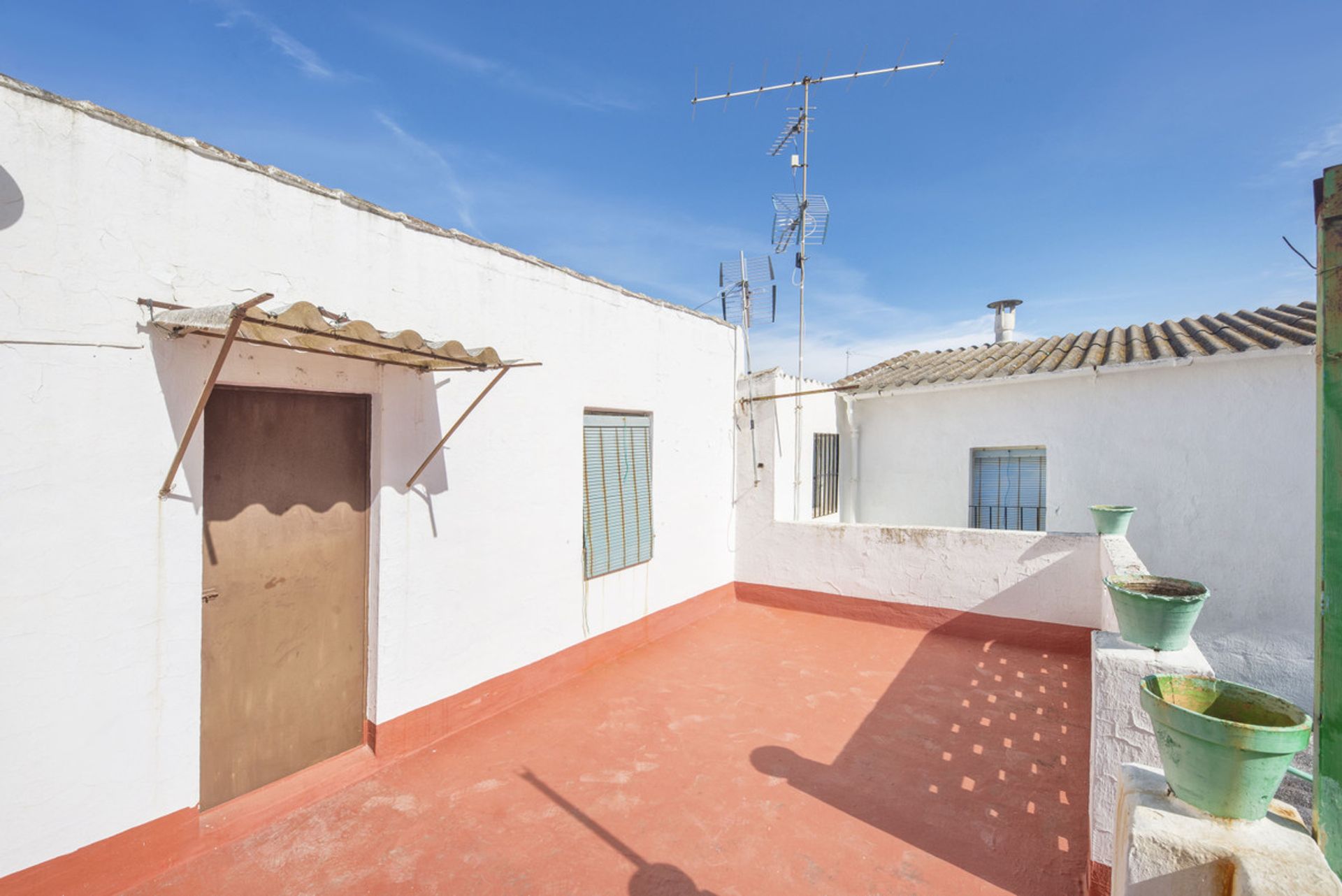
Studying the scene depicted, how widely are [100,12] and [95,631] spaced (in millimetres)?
3468

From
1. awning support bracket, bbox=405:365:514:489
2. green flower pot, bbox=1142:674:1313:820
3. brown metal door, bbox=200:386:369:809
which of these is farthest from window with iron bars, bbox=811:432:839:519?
green flower pot, bbox=1142:674:1313:820

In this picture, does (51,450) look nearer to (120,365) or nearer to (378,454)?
(120,365)

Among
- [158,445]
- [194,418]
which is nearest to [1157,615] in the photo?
[194,418]

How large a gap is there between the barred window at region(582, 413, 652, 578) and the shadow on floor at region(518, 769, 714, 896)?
2665mm

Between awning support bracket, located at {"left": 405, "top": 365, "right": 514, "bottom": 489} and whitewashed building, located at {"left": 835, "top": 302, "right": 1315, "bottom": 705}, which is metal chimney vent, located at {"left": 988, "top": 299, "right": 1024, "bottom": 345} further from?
awning support bracket, located at {"left": 405, "top": 365, "right": 514, "bottom": 489}

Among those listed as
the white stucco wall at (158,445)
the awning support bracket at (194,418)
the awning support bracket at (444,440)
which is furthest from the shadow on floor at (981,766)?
the awning support bracket at (194,418)

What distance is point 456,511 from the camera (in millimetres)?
4688

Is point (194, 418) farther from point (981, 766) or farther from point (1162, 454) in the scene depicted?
point (1162, 454)

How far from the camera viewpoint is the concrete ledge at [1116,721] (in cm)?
286

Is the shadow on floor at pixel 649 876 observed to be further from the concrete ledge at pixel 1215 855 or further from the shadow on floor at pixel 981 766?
the concrete ledge at pixel 1215 855

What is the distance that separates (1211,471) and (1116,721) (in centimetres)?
561

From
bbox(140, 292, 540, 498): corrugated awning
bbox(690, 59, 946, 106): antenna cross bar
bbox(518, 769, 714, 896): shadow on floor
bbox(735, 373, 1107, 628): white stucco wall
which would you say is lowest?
bbox(518, 769, 714, 896): shadow on floor

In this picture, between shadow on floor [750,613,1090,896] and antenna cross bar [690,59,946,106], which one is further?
antenna cross bar [690,59,946,106]

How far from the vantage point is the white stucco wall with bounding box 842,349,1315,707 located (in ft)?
20.6
